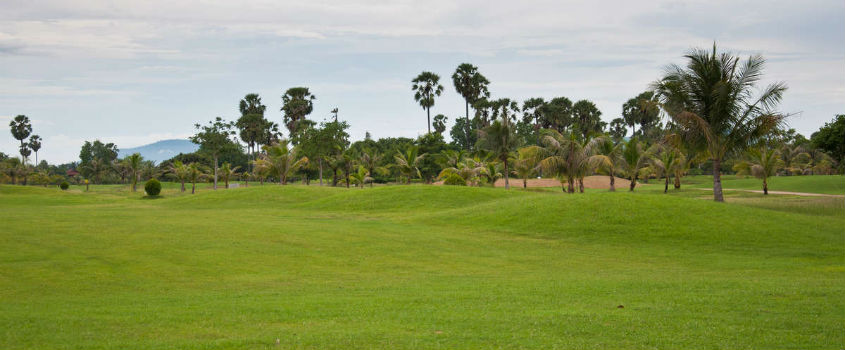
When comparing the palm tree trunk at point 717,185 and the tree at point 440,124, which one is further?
the tree at point 440,124

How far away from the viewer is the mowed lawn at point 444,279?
24.7 feet

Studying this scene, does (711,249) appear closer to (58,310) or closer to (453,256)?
(453,256)

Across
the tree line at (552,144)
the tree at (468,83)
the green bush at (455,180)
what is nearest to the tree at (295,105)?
the tree line at (552,144)

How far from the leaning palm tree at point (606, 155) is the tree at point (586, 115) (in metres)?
51.7

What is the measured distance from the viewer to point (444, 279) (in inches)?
516

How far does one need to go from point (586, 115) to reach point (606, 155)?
6038cm

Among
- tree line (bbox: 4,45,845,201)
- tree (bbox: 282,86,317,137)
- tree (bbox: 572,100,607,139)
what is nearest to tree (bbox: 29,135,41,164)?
tree line (bbox: 4,45,845,201)

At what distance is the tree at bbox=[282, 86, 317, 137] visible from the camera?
103 m

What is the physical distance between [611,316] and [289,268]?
28.6ft

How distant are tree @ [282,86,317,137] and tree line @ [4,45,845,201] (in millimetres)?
223

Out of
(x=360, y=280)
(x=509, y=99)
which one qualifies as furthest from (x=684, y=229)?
(x=509, y=99)

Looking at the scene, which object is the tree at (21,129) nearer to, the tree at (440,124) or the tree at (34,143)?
the tree at (34,143)

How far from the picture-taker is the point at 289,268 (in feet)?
47.2

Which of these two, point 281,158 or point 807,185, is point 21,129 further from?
point 807,185
